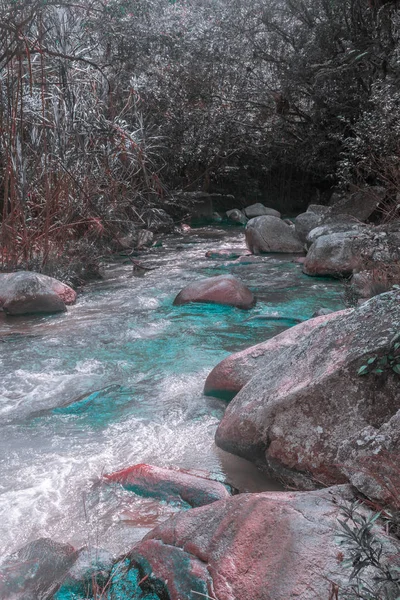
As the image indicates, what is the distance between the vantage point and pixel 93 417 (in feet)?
14.5

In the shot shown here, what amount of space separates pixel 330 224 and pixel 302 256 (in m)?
0.79

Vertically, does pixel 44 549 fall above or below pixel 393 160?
below

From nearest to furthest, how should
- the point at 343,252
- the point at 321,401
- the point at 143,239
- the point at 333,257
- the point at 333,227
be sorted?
the point at 321,401 < the point at 343,252 < the point at 333,257 < the point at 333,227 < the point at 143,239

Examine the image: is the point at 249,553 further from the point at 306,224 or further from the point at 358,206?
the point at 358,206

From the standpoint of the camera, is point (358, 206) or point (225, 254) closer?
point (225, 254)

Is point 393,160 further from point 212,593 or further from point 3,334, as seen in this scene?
point 212,593

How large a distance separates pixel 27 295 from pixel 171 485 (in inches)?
178

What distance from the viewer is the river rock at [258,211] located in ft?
54.5

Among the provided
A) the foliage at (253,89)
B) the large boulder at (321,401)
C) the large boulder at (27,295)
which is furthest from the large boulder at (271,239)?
the large boulder at (321,401)

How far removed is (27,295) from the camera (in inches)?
282

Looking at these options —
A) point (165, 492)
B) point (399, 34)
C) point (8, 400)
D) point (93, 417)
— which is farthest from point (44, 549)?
point (399, 34)

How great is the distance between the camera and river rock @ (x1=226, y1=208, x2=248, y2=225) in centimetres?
1653

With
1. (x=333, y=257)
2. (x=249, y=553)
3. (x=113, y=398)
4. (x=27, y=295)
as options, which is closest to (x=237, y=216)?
(x=333, y=257)

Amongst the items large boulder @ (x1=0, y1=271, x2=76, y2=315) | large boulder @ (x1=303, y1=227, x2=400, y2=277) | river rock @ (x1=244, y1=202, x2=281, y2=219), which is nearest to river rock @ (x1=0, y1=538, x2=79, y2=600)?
large boulder @ (x1=0, y1=271, x2=76, y2=315)
